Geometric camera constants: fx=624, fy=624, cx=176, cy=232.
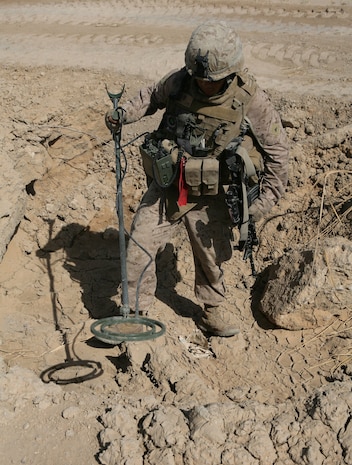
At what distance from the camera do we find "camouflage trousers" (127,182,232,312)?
443 cm

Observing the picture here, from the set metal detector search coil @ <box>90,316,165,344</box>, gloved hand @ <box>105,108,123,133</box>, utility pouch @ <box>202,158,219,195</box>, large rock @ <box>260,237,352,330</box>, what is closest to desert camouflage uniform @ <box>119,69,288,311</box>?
gloved hand @ <box>105,108,123,133</box>

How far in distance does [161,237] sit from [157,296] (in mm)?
1068

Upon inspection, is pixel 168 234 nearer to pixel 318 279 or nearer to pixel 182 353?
pixel 182 353

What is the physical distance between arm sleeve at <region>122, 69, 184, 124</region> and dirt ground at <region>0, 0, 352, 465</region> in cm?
22

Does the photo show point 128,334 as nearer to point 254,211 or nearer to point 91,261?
point 254,211

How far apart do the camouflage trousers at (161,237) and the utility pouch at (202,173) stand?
272 mm

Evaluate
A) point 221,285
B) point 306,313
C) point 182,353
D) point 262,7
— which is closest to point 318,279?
point 306,313

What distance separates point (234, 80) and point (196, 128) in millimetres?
396

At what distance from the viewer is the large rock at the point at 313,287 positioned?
463 cm

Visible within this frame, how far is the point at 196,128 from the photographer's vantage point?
414 cm

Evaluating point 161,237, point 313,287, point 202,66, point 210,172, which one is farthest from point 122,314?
point 202,66

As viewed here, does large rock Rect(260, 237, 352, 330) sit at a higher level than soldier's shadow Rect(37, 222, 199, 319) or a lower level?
higher

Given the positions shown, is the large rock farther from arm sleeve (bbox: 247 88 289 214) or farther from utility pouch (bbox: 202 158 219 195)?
utility pouch (bbox: 202 158 219 195)

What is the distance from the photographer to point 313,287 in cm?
465
